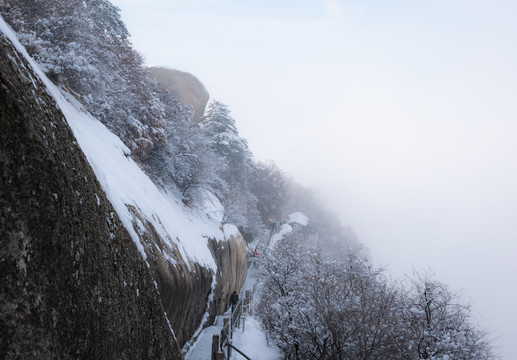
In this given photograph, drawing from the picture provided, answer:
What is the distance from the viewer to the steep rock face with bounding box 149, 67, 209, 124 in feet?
115

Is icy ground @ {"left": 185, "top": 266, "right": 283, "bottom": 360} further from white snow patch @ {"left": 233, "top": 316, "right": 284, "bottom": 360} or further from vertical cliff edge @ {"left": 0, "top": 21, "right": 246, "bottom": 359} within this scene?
vertical cliff edge @ {"left": 0, "top": 21, "right": 246, "bottom": 359}

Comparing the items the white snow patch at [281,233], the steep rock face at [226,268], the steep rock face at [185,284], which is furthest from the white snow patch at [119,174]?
the white snow patch at [281,233]

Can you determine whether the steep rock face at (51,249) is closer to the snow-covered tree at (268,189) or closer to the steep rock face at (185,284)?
the steep rock face at (185,284)

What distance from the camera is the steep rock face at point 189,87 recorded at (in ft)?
115

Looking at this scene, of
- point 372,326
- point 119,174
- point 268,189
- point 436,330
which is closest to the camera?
point 119,174

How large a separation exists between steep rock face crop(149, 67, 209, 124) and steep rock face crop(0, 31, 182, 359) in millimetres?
33676

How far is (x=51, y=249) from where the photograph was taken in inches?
67.2

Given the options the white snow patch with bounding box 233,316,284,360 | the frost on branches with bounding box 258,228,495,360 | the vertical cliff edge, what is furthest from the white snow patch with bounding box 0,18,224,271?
the frost on branches with bounding box 258,228,495,360

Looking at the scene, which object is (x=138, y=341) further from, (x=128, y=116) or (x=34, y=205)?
(x=128, y=116)

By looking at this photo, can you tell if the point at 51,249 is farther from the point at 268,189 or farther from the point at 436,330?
the point at 268,189

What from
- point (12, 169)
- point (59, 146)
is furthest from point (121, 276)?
point (12, 169)

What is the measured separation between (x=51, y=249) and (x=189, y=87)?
124ft

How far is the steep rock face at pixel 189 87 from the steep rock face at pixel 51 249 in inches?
1326

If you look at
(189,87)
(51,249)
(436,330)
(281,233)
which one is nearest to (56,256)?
(51,249)
